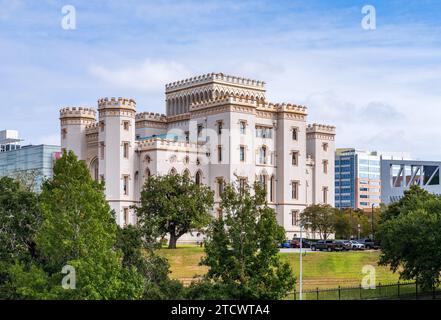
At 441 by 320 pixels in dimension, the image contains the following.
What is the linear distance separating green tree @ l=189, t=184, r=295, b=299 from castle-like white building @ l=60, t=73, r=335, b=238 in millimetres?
47098

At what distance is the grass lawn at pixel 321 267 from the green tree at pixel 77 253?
72.8 ft

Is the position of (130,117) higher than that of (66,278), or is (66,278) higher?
(130,117)

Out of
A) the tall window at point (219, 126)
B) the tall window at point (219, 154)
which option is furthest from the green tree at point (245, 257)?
the tall window at point (219, 126)

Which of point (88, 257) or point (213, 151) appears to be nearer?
point (88, 257)

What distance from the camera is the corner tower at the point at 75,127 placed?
106 metres

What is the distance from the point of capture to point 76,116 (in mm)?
106875

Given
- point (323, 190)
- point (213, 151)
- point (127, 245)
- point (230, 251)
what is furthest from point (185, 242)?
point (230, 251)

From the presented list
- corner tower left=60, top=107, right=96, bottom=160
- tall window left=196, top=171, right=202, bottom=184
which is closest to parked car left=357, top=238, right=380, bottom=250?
tall window left=196, top=171, right=202, bottom=184

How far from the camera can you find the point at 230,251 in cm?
4631

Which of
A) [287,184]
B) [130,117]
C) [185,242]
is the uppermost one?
[130,117]

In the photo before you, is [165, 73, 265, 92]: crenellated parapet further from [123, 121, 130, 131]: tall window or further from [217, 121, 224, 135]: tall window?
[123, 121, 130, 131]: tall window

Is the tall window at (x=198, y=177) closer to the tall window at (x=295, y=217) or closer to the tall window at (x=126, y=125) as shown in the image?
the tall window at (x=126, y=125)
